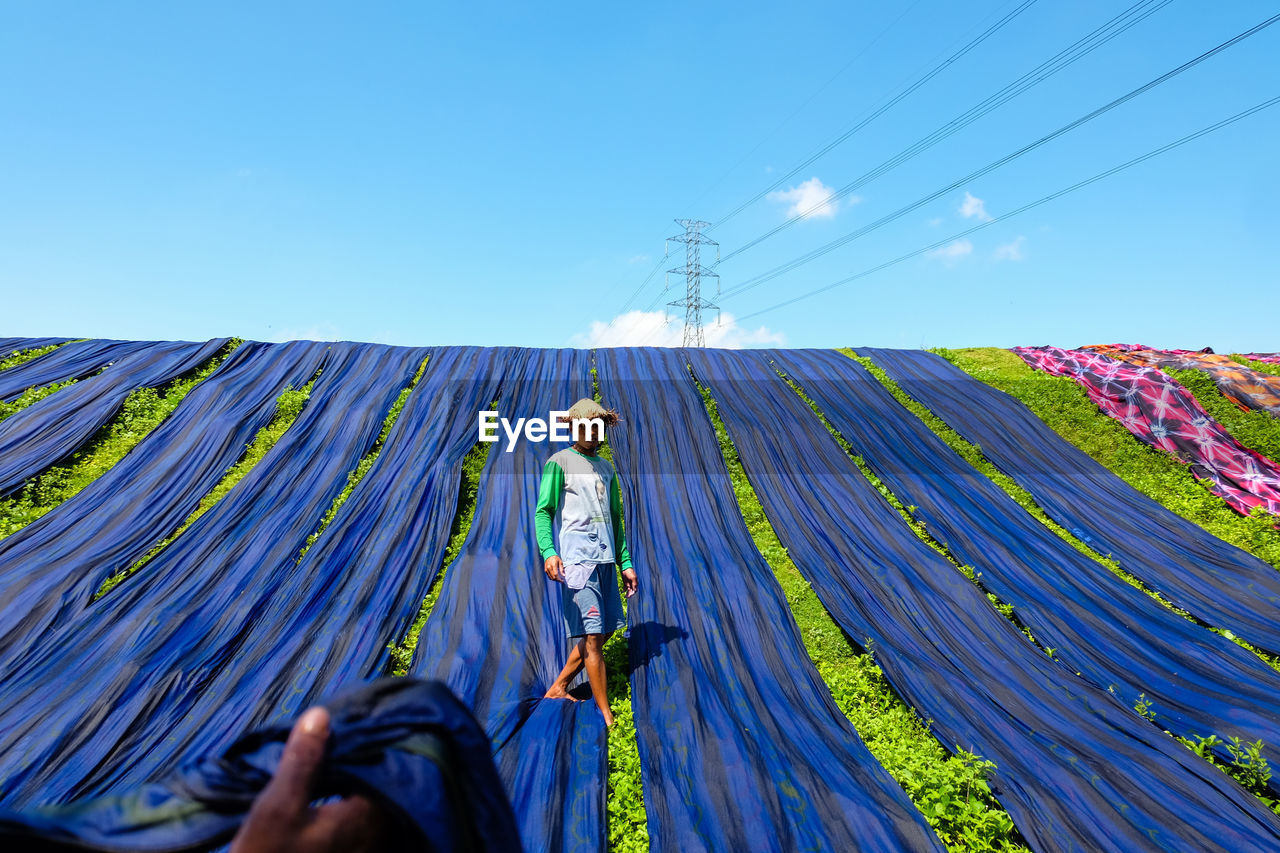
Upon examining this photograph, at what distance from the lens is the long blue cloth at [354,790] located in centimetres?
102

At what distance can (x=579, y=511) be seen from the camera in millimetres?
4504

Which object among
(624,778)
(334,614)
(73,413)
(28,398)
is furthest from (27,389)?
(624,778)

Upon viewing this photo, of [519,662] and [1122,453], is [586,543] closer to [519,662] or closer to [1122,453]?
[519,662]

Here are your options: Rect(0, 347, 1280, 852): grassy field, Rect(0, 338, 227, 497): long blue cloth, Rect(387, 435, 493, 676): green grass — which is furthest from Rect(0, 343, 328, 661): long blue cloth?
Rect(387, 435, 493, 676): green grass

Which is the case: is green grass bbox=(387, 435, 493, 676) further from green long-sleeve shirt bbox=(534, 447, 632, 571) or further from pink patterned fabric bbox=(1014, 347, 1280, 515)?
pink patterned fabric bbox=(1014, 347, 1280, 515)

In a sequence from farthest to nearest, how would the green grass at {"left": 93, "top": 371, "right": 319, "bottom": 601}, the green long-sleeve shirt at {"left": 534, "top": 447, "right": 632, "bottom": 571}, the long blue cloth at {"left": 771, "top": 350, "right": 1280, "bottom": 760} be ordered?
the green grass at {"left": 93, "top": 371, "right": 319, "bottom": 601} < the long blue cloth at {"left": 771, "top": 350, "right": 1280, "bottom": 760} < the green long-sleeve shirt at {"left": 534, "top": 447, "right": 632, "bottom": 571}

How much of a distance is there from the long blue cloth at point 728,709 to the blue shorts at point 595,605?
59 cm

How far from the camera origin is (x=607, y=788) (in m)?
3.68

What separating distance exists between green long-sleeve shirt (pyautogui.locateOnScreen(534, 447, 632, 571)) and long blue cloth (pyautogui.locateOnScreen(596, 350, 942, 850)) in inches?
40.6

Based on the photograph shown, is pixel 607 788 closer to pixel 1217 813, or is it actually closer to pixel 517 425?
pixel 1217 813

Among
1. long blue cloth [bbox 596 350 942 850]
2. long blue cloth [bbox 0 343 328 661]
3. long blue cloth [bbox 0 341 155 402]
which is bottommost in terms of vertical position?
long blue cloth [bbox 596 350 942 850]

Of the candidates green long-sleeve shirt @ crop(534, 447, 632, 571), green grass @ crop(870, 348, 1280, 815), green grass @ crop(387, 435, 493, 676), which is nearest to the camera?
green grass @ crop(870, 348, 1280, 815)

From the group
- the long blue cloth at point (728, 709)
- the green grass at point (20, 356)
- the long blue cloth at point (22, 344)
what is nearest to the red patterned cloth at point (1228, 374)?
the long blue cloth at point (728, 709)

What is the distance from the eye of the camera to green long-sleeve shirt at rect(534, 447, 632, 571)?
4449 mm
